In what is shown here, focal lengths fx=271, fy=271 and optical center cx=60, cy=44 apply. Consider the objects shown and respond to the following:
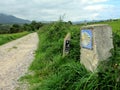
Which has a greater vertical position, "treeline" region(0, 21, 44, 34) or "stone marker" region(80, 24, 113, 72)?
"stone marker" region(80, 24, 113, 72)

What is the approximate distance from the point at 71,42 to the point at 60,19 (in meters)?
5.66

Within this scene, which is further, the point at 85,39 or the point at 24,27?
the point at 24,27

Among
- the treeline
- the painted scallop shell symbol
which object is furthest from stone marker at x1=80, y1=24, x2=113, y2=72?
the treeline

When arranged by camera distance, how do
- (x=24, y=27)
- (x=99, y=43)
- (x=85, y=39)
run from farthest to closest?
(x=24, y=27) < (x=85, y=39) < (x=99, y=43)

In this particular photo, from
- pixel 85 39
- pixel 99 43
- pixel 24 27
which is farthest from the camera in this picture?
pixel 24 27

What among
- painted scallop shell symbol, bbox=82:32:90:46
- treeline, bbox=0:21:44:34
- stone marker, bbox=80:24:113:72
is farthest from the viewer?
treeline, bbox=0:21:44:34

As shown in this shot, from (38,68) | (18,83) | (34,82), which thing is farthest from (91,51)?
(38,68)

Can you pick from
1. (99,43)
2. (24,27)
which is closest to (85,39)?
(99,43)

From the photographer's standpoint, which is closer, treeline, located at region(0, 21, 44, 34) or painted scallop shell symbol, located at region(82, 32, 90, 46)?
painted scallop shell symbol, located at region(82, 32, 90, 46)

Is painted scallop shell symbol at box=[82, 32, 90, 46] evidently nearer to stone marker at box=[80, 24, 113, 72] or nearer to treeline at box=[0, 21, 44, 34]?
stone marker at box=[80, 24, 113, 72]

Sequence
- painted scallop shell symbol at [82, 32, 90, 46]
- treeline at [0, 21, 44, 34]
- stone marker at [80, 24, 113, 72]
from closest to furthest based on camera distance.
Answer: stone marker at [80, 24, 113, 72], painted scallop shell symbol at [82, 32, 90, 46], treeline at [0, 21, 44, 34]

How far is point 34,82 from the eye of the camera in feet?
26.6

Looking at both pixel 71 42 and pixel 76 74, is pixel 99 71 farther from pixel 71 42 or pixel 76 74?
pixel 71 42

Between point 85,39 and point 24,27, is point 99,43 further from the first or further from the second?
point 24,27
